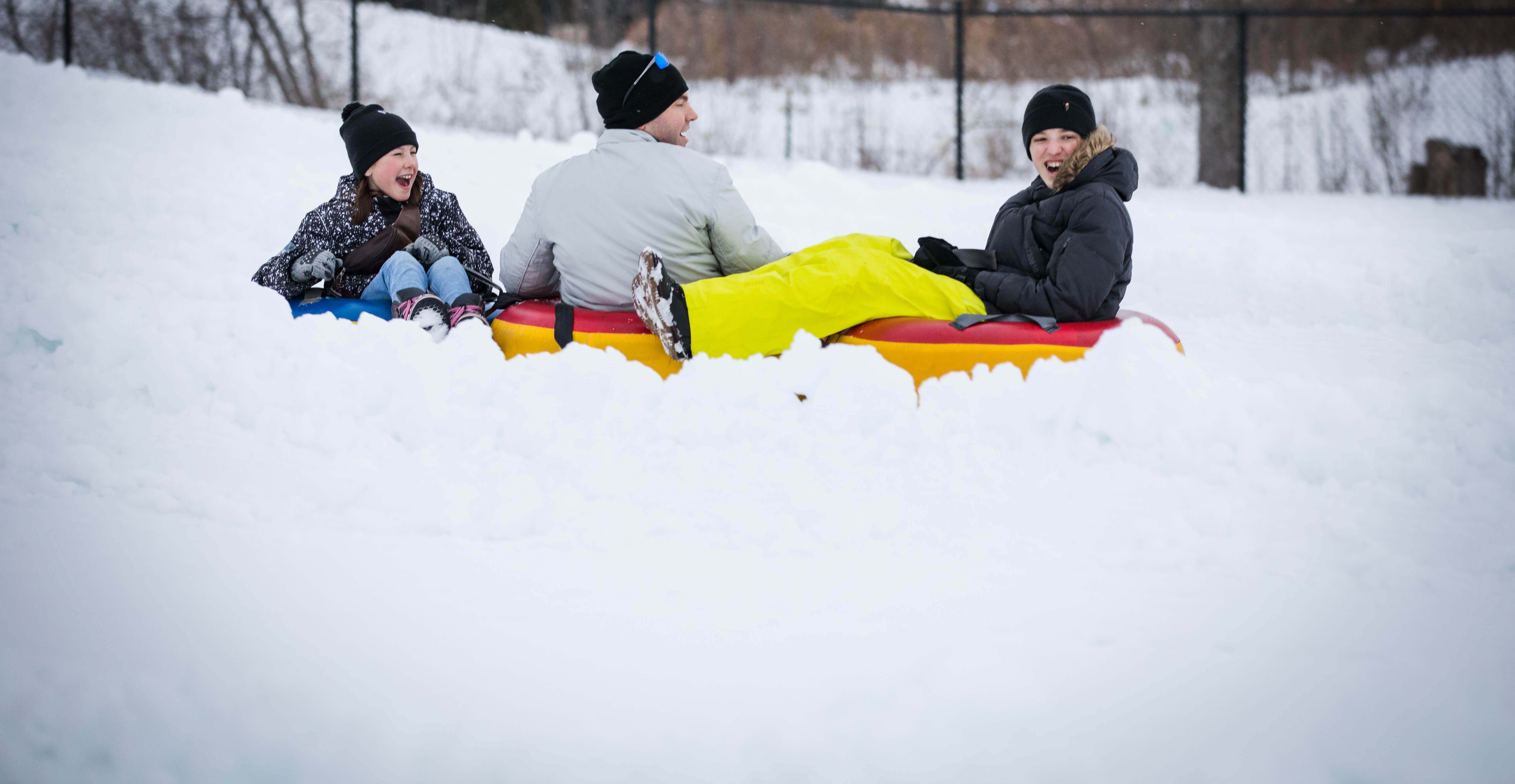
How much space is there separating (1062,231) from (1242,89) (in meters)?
6.16

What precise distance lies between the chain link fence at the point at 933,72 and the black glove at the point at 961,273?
5.35 meters

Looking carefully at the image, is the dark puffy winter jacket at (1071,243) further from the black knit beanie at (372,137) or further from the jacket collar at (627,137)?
the black knit beanie at (372,137)

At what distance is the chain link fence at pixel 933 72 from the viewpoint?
870cm

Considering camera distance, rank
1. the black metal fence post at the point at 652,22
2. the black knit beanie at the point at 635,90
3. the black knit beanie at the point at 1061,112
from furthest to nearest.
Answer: the black metal fence post at the point at 652,22, the black knit beanie at the point at 1061,112, the black knit beanie at the point at 635,90

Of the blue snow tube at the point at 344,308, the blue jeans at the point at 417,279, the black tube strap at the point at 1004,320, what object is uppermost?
the blue jeans at the point at 417,279

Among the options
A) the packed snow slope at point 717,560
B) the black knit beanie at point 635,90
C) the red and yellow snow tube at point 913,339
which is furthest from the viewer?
the black knit beanie at point 635,90

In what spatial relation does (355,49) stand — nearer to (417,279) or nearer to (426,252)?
(426,252)

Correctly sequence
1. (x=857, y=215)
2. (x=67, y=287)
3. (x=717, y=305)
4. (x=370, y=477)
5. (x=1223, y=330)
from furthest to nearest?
1. (x=857, y=215)
2. (x=1223, y=330)
3. (x=67, y=287)
4. (x=717, y=305)
5. (x=370, y=477)

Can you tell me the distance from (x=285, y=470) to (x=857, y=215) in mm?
4684

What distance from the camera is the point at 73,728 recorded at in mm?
1507

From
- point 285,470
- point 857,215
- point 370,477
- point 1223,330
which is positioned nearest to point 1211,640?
point 370,477

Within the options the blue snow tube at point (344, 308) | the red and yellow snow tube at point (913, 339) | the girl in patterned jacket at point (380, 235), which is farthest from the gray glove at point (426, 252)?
the red and yellow snow tube at point (913, 339)

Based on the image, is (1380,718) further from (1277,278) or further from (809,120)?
(809,120)

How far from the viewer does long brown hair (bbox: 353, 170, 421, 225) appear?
367cm
